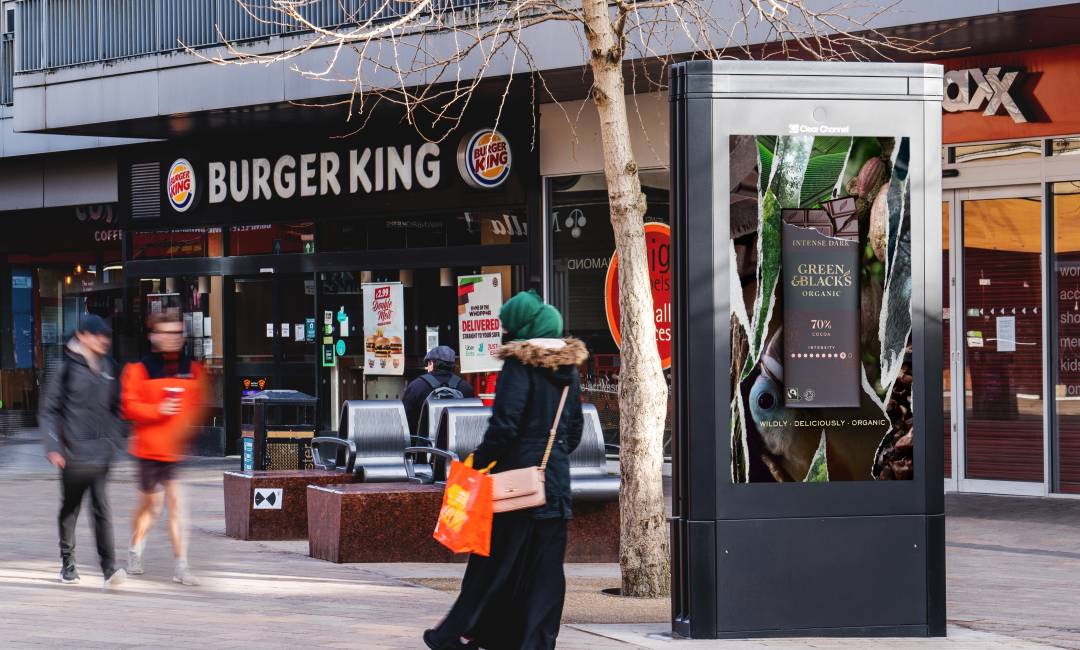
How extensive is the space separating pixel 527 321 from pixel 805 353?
4.97 ft

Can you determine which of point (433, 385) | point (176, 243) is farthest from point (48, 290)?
point (433, 385)

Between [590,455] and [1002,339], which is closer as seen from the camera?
[590,455]

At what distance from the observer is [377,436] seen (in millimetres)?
11812

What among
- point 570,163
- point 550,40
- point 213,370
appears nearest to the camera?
point 550,40

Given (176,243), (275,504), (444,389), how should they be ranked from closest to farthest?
(275,504)
(444,389)
(176,243)

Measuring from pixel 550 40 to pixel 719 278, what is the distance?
777 cm

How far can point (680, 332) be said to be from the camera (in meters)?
7.33

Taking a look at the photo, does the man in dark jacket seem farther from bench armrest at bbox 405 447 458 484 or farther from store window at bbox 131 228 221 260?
store window at bbox 131 228 221 260

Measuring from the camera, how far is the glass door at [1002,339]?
14.4m

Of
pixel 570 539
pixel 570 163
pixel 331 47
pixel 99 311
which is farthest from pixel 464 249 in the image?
pixel 99 311

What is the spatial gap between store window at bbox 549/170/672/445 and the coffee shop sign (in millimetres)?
3532

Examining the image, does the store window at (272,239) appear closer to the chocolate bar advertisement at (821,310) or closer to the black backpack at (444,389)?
the black backpack at (444,389)

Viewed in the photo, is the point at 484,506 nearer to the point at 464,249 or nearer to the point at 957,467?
the point at 957,467

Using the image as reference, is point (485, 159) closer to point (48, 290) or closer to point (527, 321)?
point (527, 321)
